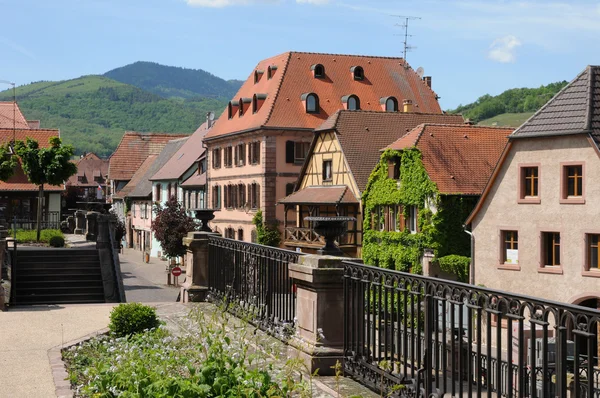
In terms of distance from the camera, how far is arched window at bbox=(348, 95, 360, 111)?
5938 centimetres

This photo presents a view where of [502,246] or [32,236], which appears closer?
[32,236]

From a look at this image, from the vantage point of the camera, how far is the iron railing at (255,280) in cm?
1362

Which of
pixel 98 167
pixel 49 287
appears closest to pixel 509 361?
pixel 49 287

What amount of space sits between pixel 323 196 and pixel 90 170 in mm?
97076

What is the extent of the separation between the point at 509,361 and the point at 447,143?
40182 mm

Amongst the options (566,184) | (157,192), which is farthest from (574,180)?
(157,192)

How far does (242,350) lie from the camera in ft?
29.9

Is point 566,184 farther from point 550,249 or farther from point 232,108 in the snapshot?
point 232,108

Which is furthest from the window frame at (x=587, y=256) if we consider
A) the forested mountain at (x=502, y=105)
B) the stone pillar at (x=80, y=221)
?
the forested mountain at (x=502, y=105)

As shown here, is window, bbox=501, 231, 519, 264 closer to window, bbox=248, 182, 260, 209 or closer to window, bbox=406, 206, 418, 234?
window, bbox=406, 206, 418, 234

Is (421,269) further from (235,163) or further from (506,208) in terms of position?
(235,163)

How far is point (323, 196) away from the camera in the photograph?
163 feet

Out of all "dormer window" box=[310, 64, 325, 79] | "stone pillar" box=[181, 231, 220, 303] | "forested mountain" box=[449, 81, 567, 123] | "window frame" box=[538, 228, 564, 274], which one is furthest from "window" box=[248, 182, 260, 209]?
"forested mountain" box=[449, 81, 567, 123]

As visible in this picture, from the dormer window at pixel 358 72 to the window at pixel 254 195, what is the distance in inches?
421
